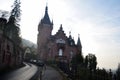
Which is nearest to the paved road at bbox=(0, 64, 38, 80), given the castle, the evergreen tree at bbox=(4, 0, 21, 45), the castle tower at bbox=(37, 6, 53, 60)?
the evergreen tree at bbox=(4, 0, 21, 45)

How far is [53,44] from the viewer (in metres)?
72.4

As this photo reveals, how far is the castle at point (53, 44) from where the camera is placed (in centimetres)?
7275

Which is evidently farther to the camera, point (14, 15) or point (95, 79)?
point (14, 15)

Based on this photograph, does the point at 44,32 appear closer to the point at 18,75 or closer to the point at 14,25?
the point at 14,25

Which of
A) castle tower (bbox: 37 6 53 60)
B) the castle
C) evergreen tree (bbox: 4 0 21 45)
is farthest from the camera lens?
castle tower (bbox: 37 6 53 60)

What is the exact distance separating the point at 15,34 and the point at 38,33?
33936mm

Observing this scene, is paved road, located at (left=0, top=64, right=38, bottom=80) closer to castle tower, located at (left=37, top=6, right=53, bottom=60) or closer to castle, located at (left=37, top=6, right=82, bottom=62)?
castle, located at (left=37, top=6, right=82, bottom=62)

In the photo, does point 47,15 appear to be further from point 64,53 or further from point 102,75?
point 102,75

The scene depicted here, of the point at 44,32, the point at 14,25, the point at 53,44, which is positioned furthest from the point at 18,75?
the point at 44,32

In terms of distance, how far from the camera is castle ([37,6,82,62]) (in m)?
72.8

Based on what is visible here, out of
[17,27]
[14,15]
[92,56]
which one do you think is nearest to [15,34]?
[17,27]

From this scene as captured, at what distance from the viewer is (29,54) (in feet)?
293

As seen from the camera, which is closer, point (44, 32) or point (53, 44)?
point (53, 44)

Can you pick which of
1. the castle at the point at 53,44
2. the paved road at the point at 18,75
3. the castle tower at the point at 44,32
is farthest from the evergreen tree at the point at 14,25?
the castle tower at the point at 44,32
